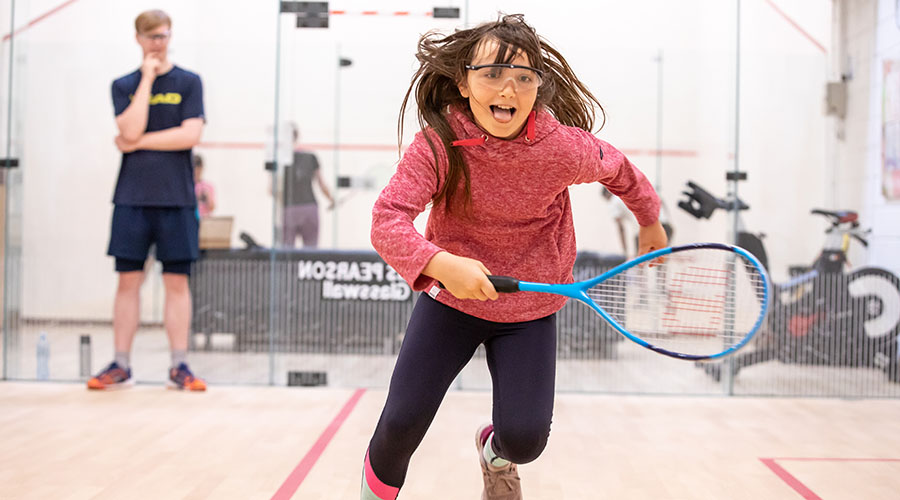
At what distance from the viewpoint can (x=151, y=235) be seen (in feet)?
9.59

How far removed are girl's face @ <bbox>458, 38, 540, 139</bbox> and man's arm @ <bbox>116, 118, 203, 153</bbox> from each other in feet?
5.98

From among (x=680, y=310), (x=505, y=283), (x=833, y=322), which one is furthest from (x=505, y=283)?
(x=833, y=322)

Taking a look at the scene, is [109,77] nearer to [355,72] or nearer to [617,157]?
[355,72]

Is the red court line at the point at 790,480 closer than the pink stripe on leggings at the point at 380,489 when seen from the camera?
No

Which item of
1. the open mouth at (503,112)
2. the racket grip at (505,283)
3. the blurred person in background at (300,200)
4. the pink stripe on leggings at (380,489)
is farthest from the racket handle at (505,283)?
the blurred person in background at (300,200)

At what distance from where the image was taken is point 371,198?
3484mm

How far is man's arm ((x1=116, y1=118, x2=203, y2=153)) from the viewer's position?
286cm

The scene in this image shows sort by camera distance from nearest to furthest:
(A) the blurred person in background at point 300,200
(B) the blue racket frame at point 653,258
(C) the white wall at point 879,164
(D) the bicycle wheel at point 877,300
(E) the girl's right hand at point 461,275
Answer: (E) the girl's right hand at point 461,275 → (B) the blue racket frame at point 653,258 → (D) the bicycle wheel at point 877,300 → (C) the white wall at point 879,164 → (A) the blurred person in background at point 300,200

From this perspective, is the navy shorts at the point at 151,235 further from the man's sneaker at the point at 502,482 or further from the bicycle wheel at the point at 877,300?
the bicycle wheel at the point at 877,300

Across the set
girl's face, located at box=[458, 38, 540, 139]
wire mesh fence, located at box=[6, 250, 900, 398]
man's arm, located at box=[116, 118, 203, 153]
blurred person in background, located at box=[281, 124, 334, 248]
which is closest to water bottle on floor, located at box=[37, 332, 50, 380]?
wire mesh fence, located at box=[6, 250, 900, 398]

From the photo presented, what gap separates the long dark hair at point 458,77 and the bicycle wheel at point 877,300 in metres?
2.10

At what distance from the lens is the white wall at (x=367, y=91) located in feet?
10.5

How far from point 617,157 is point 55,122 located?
2664mm

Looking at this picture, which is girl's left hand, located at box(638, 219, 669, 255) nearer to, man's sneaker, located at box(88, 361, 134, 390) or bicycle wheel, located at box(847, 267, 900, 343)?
bicycle wheel, located at box(847, 267, 900, 343)
